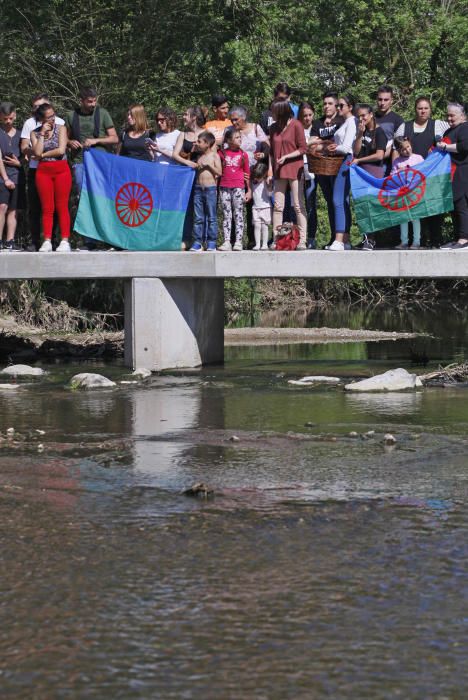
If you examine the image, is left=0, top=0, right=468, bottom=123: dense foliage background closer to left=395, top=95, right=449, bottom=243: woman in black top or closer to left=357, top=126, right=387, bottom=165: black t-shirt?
left=357, top=126, right=387, bottom=165: black t-shirt

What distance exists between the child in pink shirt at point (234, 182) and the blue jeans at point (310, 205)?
72cm

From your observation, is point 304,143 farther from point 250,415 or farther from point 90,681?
point 90,681

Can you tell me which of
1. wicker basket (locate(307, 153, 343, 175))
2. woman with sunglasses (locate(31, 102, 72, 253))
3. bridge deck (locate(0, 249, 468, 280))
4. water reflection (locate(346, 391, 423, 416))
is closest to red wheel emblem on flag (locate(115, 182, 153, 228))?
bridge deck (locate(0, 249, 468, 280))

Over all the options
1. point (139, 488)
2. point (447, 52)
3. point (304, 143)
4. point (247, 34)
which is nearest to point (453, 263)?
point (304, 143)

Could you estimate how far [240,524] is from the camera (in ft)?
24.7

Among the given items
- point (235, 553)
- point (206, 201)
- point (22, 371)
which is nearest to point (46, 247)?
point (22, 371)

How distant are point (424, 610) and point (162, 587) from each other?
129cm

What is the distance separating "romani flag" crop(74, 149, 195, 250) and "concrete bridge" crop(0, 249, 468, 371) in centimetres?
46

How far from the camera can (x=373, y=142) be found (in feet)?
49.2

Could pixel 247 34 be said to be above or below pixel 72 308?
above

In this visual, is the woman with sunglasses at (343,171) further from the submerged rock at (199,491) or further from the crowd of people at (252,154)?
the submerged rock at (199,491)

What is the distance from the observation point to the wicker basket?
15031 millimetres

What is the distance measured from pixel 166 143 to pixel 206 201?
0.85 m

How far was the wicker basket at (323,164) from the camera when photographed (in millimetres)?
15031
